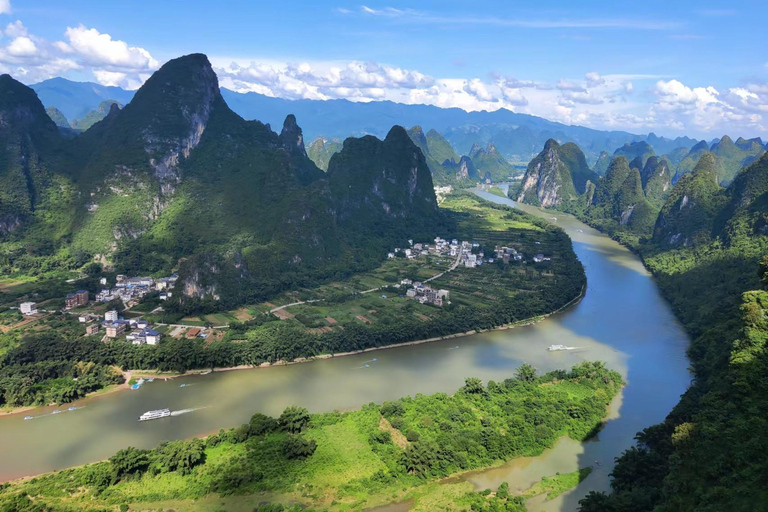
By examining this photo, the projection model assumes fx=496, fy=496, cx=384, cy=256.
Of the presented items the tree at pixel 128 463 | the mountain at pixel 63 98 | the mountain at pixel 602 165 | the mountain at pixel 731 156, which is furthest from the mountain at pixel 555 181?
the mountain at pixel 63 98

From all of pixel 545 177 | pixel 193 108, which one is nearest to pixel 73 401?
pixel 193 108

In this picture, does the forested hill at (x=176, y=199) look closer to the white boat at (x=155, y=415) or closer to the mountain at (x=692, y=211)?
the white boat at (x=155, y=415)

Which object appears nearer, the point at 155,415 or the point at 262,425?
the point at 262,425

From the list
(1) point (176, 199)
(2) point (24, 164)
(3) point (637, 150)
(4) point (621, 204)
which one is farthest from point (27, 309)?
(3) point (637, 150)

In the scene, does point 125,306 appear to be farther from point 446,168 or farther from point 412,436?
point 446,168

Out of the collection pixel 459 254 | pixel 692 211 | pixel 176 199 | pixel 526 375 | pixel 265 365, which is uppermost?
pixel 692 211

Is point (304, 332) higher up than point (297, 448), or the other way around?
point (297, 448)
